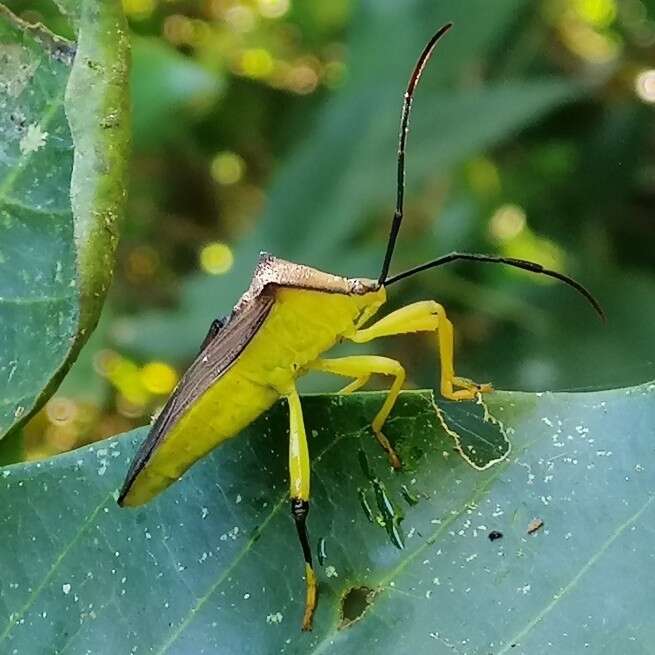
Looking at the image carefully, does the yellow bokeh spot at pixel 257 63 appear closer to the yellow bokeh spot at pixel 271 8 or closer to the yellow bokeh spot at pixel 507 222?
the yellow bokeh spot at pixel 271 8

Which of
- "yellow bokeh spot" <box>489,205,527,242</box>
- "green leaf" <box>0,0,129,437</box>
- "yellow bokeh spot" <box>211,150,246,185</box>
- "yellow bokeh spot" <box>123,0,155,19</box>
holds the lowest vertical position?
"yellow bokeh spot" <box>211,150,246,185</box>

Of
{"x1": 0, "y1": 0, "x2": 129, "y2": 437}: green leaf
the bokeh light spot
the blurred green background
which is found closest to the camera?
{"x1": 0, "y1": 0, "x2": 129, "y2": 437}: green leaf

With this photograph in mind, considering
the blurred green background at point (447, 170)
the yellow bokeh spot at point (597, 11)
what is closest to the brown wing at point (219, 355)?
the blurred green background at point (447, 170)

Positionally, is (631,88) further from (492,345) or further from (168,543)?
(168,543)

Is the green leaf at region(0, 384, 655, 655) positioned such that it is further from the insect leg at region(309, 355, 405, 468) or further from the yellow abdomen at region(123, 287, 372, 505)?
the insect leg at region(309, 355, 405, 468)

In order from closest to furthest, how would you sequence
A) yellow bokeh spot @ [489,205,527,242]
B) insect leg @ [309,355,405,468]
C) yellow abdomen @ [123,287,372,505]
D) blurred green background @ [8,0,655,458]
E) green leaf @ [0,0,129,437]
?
green leaf @ [0,0,129,437]
yellow abdomen @ [123,287,372,505]
insect leg @ [309,355,405,468]
blurred green background @ [8,0,655,458]
yellow bokeh spot @ [489,205,527,242]

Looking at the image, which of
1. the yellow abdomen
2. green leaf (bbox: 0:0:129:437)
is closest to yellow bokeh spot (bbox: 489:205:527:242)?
the yellow abdomen

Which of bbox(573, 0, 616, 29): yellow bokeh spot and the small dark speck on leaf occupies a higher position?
the small dark speck on leaf
